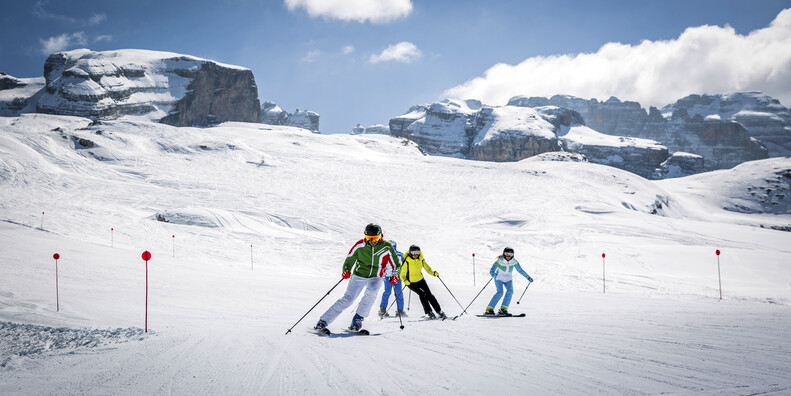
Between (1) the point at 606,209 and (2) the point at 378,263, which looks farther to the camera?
(1) the point at 606,209

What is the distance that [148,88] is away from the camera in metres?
127

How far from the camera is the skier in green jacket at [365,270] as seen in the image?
6.38 meters

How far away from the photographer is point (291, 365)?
477cm

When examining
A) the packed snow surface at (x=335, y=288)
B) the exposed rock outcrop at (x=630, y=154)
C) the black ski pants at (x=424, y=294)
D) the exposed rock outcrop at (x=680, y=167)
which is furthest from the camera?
the exposed rock outcrop at (x=630, y=154)

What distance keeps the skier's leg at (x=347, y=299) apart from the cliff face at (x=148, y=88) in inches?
5220

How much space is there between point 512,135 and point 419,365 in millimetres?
195886

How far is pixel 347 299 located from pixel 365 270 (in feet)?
1.81

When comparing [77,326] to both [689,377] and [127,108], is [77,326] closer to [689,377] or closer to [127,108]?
[689,377]

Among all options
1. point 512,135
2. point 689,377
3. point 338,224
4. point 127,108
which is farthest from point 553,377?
point 512,135

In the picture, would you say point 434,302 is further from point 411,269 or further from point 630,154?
point 630,154

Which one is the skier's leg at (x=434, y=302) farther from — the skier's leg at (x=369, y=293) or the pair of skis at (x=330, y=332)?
the skier's leg at (x=369, y=293)

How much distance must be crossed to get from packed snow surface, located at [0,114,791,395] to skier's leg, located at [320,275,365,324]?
44 cm

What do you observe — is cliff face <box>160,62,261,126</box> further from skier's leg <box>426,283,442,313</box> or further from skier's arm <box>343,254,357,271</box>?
skier's arm <box>343,254,357,271</box>

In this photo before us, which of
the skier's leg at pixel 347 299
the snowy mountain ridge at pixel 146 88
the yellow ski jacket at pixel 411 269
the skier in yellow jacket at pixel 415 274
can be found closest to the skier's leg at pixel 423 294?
the skier in yellow jacket at pixel 415 274
